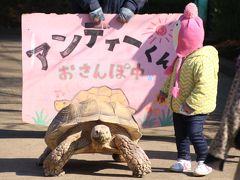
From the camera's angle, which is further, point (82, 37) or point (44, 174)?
point (82, 37)

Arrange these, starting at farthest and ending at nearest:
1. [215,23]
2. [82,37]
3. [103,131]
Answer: [215,23] < [82,37] < [103,131]

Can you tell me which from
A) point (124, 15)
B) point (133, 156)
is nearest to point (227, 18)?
point (124, 15)

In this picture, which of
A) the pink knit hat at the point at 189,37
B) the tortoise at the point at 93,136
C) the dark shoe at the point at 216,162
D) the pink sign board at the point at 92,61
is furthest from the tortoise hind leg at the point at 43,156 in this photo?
the dark shoe at the point at 216,162

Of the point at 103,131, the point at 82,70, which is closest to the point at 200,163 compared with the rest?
the point at 103,131

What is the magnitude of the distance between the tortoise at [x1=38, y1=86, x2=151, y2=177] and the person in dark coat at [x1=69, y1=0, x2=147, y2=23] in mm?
1394

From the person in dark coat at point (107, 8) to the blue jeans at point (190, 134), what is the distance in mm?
1598

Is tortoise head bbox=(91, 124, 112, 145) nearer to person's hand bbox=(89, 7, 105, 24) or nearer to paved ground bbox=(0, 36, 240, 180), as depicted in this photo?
paved ground bbox=(0, 36, 240, 180)

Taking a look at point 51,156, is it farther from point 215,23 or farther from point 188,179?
point 215,23

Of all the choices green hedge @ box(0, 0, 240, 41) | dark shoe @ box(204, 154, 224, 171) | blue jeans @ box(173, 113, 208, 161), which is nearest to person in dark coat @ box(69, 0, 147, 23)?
blue jeans @ box(173, 113, 208, 161)

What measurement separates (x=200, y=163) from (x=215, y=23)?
381 inches

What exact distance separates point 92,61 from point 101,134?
5.96 ft

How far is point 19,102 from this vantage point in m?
10.4

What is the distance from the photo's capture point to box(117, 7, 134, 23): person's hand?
7.69 metres

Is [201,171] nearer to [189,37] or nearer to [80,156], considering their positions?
[189,37]
